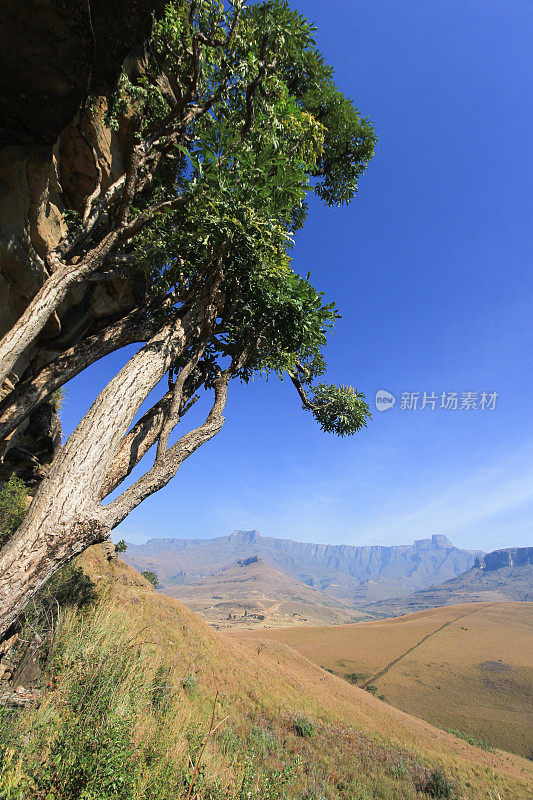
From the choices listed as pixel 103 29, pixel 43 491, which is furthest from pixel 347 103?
pixel 43 491

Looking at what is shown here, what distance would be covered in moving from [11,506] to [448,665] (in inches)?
3365

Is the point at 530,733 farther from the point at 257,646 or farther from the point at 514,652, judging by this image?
the point at 514,652

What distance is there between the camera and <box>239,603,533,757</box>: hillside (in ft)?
140

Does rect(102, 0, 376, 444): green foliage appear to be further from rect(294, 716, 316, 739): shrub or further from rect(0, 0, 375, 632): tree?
rect(294, 716, 316, 739): shrub

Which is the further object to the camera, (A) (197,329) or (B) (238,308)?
(B) (238,308)

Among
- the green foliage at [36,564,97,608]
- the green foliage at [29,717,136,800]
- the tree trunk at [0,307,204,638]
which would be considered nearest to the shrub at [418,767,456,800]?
the green foliage at [36,564,97,608]

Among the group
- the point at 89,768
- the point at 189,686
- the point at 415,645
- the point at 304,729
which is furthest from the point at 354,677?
the point at 89,768

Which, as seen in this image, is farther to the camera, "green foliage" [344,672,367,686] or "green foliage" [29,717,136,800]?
"green foliage" [344,672,367,686]

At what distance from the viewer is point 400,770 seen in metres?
13.8

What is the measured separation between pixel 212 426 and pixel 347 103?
10.9m

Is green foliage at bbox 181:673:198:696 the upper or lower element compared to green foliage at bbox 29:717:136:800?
lower

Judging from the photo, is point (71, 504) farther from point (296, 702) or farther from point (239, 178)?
point (296, 702)

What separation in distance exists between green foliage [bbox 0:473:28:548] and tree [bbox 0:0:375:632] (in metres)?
9.64

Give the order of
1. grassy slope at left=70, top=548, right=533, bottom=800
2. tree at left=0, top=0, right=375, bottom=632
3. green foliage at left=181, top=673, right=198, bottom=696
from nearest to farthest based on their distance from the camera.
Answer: tree at left=0, top=0, right=375, bottom=632
green foliage at left=181, top=673, right=198, bottom=696
grassy slope at left=70, top=548, right=533, bottom=800
